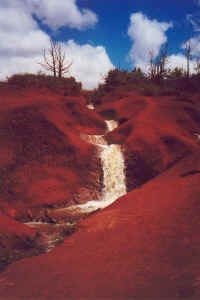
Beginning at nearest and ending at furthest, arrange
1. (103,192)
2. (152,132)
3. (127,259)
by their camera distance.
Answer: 1. (127,259)
2. (103,192)
3. (152,132)

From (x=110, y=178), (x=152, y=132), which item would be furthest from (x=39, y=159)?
(x=152, y=132)

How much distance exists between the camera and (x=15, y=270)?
15.8ft

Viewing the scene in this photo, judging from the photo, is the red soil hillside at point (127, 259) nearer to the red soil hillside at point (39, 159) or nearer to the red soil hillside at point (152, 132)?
the red soil hillside at point (39, 159)


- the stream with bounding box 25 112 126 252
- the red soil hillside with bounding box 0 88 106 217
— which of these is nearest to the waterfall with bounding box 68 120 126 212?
the stream with bounding box 25 112 126 252

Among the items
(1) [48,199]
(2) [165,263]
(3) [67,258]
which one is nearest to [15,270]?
(3) [67,258]

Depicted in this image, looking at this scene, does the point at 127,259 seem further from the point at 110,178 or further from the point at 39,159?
the point at 39,159

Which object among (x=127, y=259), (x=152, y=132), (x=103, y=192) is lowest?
(x=103, y=192)

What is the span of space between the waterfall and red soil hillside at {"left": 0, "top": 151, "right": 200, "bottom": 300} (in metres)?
3.83

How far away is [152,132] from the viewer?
14.8 m

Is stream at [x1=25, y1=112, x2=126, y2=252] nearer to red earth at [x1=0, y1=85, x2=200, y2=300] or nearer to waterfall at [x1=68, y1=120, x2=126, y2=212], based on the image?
waterfall at [x1=68, y1=120, x2=126, y2=212]

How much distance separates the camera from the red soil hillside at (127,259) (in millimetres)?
3621

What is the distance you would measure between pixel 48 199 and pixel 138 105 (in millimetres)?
12432

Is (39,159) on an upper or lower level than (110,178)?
upper

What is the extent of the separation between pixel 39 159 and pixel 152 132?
696 cm
